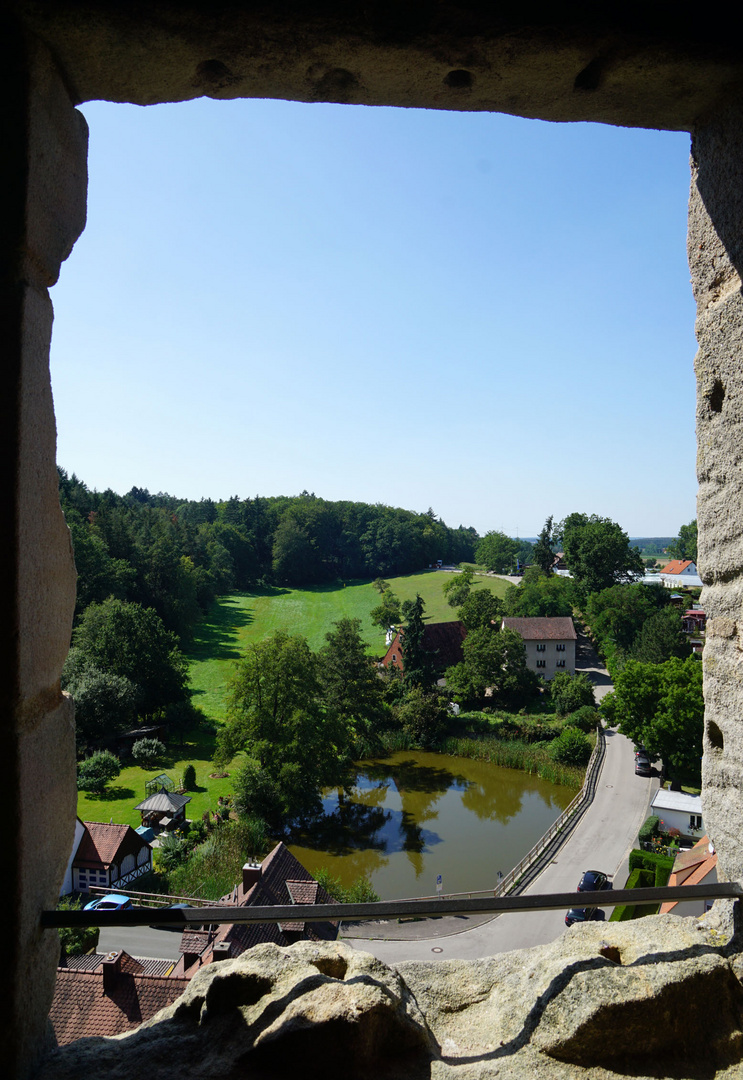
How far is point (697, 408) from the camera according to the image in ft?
7.74

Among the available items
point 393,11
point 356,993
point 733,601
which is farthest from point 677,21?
point 356,993

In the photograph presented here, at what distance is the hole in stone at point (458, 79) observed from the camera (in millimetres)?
2010

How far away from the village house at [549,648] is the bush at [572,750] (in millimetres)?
11661

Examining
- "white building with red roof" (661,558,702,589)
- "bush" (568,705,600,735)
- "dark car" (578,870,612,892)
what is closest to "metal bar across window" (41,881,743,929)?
"dark car" (578,870,612,892)

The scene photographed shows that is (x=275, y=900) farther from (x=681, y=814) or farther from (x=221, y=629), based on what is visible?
(x=221, y=629)

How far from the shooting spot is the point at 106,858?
17953 millimetres

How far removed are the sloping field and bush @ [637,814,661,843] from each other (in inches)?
860

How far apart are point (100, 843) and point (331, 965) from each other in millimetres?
19364

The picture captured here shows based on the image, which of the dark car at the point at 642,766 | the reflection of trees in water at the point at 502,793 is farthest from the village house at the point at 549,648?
the dark car at the point at 642,766

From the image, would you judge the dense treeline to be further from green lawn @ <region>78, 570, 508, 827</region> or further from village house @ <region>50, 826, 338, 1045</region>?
village house @ <region>50, 826, 338, 1045</region>

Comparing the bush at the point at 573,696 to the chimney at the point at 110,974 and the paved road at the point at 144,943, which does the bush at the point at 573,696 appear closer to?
the paved road at the point at 144,943

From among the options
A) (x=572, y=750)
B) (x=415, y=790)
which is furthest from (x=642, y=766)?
(x=415, y=790)

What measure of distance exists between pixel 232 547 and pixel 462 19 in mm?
74501

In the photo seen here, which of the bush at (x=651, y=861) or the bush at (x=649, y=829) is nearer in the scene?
the bush at (x=651, y=861)
